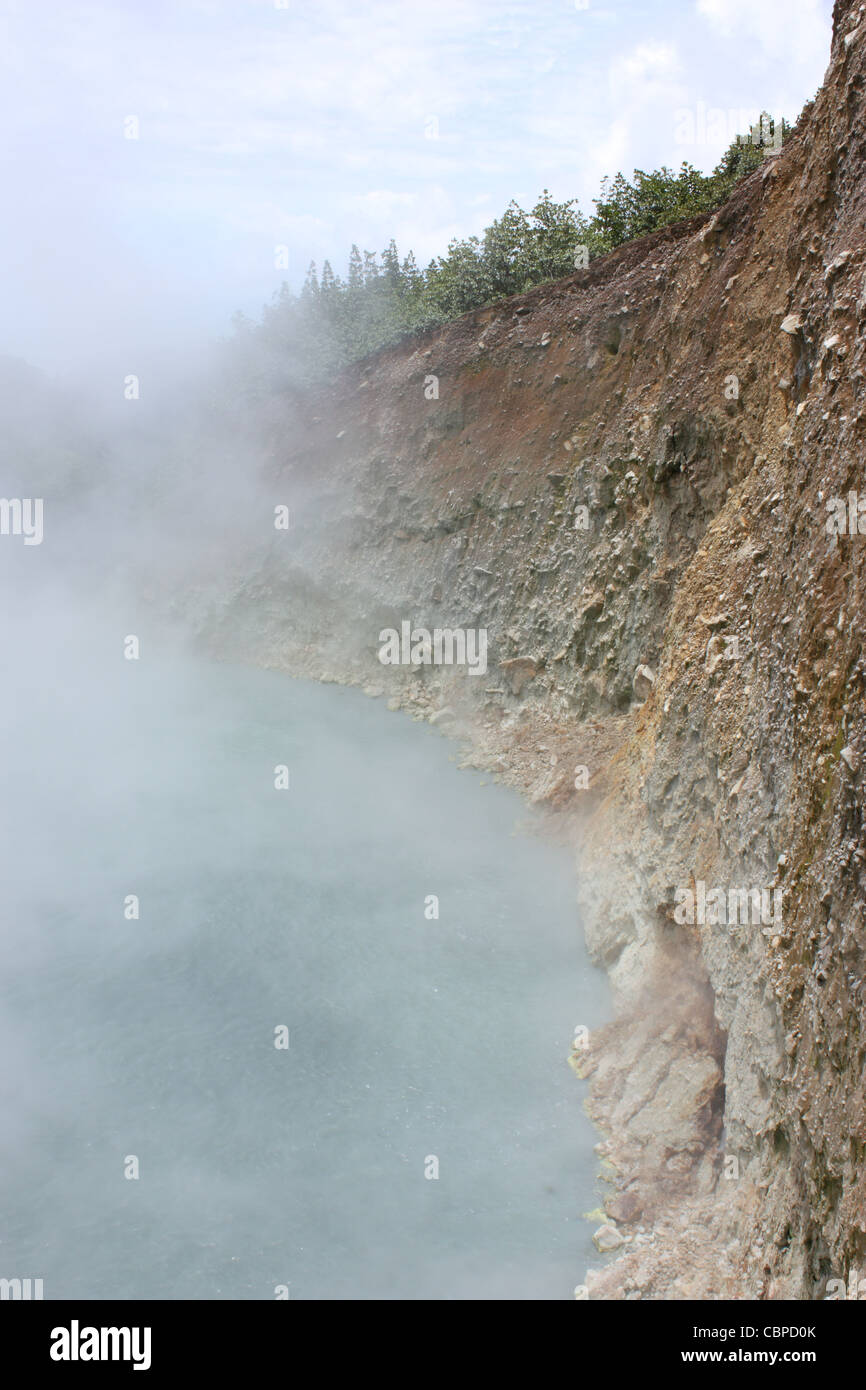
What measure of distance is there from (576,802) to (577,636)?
518 centimetres

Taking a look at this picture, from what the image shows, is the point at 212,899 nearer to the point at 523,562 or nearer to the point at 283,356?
the point at 523,562

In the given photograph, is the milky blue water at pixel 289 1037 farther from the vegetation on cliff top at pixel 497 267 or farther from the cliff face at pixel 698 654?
the vegetation on cliff top at pixel 497 267

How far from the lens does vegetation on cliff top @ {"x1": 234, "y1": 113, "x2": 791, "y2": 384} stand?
3281cm

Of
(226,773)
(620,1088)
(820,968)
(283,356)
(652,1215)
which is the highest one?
(283,356)

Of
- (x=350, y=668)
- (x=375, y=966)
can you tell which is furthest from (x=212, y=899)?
(x=350, y=668)

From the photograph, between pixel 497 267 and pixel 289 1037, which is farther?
pixel 497 267

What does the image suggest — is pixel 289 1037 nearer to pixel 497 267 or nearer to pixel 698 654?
pixel 698 654

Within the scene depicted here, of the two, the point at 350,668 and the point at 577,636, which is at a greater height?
the point at 350,668

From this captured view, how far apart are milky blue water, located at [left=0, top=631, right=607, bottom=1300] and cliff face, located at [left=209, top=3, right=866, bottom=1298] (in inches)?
44.0

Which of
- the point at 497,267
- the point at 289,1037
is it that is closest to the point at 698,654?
the point at 289,1037

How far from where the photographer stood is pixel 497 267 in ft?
118

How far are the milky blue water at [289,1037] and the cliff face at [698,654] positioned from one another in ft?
3.66

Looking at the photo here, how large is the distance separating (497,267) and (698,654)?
27.3m
